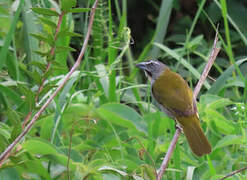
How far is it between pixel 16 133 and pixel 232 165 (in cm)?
130

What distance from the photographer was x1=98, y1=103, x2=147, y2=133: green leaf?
8.74 ft

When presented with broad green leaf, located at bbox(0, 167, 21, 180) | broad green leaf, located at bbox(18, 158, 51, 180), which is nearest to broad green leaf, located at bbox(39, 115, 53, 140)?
broad green leaf, located at bbox(18, 158, 51, 180)

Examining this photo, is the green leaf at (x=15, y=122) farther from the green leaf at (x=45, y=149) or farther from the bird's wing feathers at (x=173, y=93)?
the bird's wing feathers at (x=173, y=93)

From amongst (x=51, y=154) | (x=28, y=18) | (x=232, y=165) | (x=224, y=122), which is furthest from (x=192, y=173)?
(x=28, y=18)

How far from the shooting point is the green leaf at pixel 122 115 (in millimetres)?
2664

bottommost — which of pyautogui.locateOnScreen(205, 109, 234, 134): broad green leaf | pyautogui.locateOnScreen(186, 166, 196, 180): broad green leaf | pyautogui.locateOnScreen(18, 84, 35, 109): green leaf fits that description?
pyautogui.locateOnScreen(186, 166, 196, 180): broad green leaf

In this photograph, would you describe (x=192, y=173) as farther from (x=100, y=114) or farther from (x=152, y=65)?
(x=152, y=65)

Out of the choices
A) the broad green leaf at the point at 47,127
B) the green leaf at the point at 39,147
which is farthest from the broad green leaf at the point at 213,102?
the green leaf at the point at 39,147

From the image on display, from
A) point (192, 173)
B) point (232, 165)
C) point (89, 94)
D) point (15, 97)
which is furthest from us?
point (89, 94)

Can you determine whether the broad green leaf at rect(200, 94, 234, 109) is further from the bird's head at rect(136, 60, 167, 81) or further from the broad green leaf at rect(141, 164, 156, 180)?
Answer: the broad green leaf at rect(141, 164, 156, 180)

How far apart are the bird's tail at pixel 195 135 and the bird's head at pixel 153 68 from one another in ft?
1.93

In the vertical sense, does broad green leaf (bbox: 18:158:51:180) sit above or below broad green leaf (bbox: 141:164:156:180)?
below

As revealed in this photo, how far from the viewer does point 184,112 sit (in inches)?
117

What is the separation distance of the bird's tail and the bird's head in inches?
23.2
